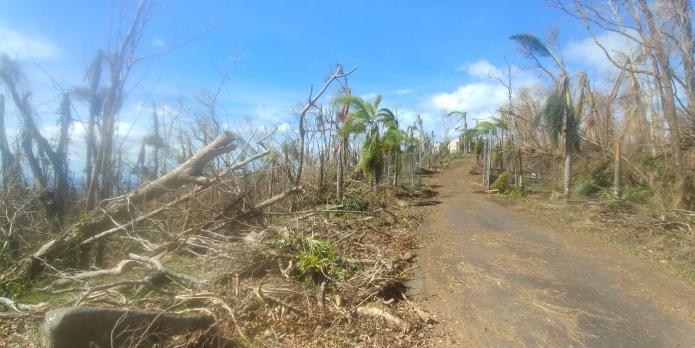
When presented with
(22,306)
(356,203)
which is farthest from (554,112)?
(22,306)

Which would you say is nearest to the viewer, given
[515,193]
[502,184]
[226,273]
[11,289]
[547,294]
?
[547,294]

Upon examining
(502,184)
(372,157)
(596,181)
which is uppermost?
(372,157)

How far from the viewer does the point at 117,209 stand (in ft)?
22.8

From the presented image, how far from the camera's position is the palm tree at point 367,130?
13.8 metres

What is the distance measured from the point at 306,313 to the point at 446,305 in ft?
5.77

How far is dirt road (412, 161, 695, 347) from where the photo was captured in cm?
402

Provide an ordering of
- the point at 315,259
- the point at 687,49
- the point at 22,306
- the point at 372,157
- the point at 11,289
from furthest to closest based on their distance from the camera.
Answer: the point at 372,157, the point at 687,49, the point at 315,259, the point at 11,289, the point at 22,306

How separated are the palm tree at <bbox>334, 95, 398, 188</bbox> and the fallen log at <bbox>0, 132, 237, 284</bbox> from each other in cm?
649

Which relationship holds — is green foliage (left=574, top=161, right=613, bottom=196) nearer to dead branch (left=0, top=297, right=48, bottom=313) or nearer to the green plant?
the green plant

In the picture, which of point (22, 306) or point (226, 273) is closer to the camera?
point (22, 306)

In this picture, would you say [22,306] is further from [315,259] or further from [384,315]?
[384,315]

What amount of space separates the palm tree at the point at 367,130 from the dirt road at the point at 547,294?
5893 mm

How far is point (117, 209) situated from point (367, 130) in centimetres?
903

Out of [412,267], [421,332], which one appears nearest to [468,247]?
[412,267]
